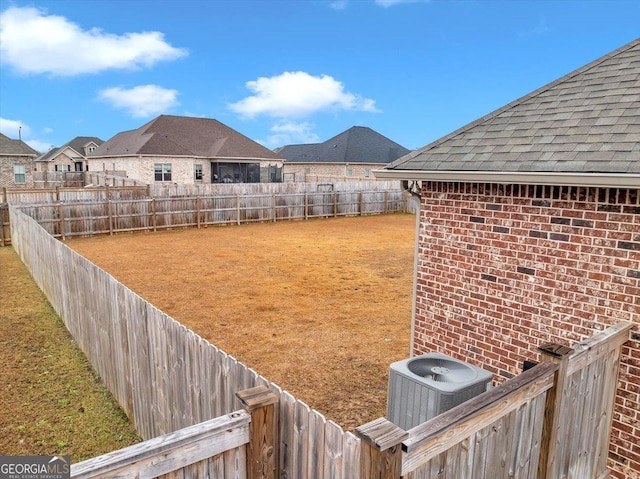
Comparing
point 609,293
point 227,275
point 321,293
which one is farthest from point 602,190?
point 227,275

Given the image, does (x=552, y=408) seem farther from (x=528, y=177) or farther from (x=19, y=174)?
(x=19, y=174)

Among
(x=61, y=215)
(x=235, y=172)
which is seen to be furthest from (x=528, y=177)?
(x=235, y=172)

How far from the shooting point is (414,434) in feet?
7.91

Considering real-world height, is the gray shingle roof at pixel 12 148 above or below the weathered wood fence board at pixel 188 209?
above

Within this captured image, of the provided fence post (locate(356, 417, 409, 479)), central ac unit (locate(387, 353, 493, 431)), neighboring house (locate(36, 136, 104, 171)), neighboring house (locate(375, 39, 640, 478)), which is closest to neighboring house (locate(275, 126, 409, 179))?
neighboring house (locate(36, 136, 104, 171))

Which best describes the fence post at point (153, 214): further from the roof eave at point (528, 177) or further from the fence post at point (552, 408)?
the fence post at point (552, 408)

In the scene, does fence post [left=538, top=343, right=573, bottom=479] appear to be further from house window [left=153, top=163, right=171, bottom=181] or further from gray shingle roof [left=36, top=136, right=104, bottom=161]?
gray shingle roof [left=36, top=136, right=104, bottom=161]

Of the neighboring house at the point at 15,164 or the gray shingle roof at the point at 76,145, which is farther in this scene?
the gray shingle roof at the point at 76,145

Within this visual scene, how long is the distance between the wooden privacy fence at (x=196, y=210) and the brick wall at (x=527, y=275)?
17.4m

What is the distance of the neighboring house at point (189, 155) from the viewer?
36412mm

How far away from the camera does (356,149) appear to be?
47.8 metres

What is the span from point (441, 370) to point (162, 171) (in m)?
35.5

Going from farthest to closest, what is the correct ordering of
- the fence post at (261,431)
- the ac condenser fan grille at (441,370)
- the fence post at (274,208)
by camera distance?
the fence post at (274,208)
the ac condenser fan grille at (441,370)
the fence post at (261,431)

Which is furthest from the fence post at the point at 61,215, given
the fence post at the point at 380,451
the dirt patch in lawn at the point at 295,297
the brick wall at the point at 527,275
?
the fence post at the point at 380,451
